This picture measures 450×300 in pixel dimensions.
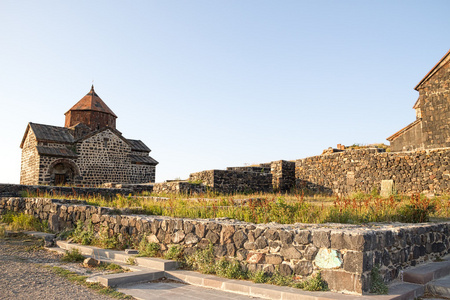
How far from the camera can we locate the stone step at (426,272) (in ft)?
17.3

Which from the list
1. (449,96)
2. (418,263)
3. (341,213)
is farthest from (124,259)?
(449,96)

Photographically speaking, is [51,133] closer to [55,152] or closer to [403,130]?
[55,152]

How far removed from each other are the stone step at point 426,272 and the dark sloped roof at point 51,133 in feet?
88.2

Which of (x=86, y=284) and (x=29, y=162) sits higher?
(x=29, y=162)

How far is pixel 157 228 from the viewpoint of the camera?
23.3 ft

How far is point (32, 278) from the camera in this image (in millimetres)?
5922

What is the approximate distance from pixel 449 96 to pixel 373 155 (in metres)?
4.69

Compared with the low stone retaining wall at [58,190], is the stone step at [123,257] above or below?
below

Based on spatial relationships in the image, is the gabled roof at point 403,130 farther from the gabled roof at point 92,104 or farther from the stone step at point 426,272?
the gabled roof at point 92,104

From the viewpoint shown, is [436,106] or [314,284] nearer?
[314,284]

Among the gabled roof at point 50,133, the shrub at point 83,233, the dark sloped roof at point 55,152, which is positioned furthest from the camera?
the gabled roof at point 50,133

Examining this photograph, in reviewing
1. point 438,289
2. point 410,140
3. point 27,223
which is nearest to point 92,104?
point 27,223

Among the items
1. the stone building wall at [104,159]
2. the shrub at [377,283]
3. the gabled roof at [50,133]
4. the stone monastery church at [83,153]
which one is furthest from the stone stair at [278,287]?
the gabled roof at [50,133]

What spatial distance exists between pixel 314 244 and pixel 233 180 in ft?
41.8
